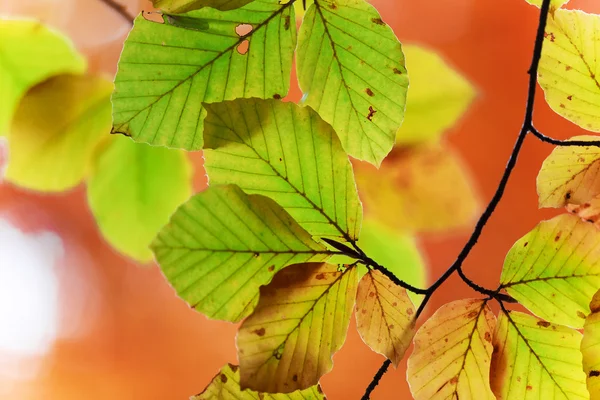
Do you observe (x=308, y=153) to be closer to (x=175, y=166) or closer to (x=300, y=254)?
(x=300, y=254)

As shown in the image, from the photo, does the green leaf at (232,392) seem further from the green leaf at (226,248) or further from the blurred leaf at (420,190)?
the blurred leaf at (420,190)

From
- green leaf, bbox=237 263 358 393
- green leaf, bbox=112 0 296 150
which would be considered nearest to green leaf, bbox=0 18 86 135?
green leaf, bbox=112 0 296 150

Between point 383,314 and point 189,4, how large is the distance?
172 millimetres

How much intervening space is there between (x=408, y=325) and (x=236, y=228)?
0.10m

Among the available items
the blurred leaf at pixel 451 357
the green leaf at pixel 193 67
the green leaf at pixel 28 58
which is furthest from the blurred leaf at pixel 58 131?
the blurred leaf at pixel 451 357

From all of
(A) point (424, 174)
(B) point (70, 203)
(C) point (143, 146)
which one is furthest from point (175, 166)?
(B) point (70, 203)

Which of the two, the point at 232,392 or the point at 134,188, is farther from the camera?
the point at 134,188

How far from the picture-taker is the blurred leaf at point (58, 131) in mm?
492

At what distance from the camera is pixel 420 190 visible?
57 cm

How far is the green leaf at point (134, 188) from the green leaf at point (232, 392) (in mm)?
307

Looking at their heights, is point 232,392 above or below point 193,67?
below

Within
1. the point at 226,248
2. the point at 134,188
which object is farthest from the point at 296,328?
the point at 134,188

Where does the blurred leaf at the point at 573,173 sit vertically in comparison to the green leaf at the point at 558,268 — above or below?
above

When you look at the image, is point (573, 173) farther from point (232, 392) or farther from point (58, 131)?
point (58, 131)
